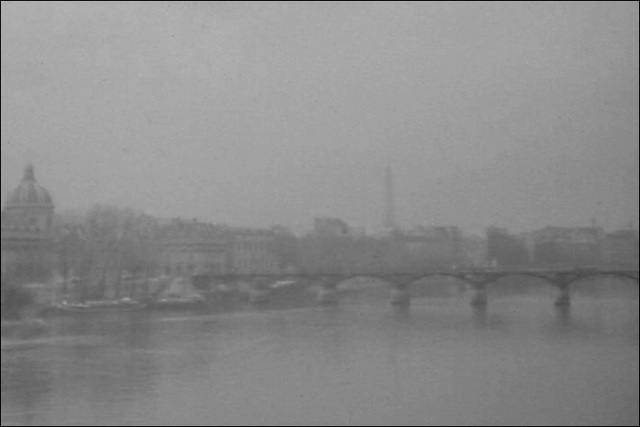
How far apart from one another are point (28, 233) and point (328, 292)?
4779mm

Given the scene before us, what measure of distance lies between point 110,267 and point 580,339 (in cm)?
691

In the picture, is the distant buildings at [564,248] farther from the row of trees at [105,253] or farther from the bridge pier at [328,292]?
the row of trees at [105,253]

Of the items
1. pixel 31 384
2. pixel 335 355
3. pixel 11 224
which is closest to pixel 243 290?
pixel 11 224

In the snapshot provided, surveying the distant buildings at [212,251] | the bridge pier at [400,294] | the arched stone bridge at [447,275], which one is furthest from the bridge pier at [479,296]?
the distant buildings at [212,251]

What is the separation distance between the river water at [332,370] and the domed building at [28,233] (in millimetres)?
2122

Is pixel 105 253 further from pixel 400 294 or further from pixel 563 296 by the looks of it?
pixel 563 296

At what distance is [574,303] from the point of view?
1279 centimetres

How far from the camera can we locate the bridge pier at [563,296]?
12.6 meters

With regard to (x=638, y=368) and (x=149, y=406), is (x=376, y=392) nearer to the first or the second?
(x=149, y=406)

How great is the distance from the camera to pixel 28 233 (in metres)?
15.2

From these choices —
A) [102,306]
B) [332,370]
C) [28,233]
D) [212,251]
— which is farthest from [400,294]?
[332,370]

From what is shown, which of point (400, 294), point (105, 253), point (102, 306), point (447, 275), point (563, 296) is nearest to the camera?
point (102, 306)

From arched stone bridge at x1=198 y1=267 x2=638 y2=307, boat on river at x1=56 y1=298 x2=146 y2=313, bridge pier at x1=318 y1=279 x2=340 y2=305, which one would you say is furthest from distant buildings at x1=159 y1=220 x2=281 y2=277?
boat on river at x1=56 y1=298 x2=146 y2=313

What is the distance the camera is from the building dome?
15.7 metres
